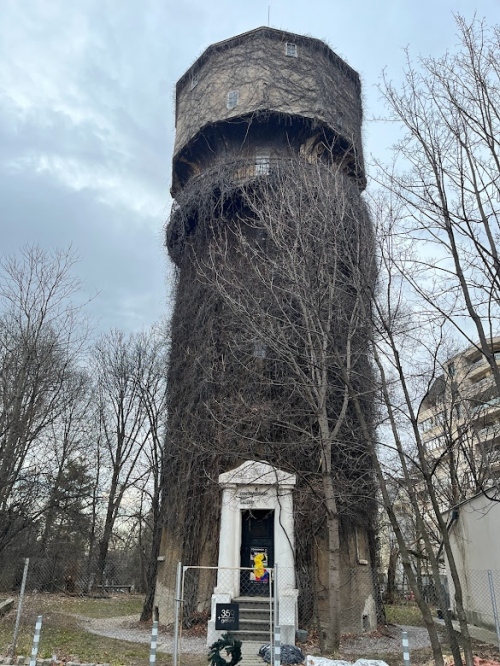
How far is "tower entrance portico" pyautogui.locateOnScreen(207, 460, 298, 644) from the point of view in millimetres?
13125

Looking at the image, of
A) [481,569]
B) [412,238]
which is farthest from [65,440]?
[412,238]

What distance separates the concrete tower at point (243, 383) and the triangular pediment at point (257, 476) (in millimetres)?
36

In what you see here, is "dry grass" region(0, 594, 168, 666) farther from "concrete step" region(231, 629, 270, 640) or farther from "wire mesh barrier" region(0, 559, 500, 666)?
"concrete step" region(231, 629, 270, 640)

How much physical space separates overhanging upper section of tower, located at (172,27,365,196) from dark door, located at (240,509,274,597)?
12.7 metres

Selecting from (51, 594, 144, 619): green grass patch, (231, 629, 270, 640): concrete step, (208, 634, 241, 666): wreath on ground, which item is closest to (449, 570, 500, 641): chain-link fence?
(231, 629, 270, 640): concrete step

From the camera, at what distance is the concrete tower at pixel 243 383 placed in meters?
14.1

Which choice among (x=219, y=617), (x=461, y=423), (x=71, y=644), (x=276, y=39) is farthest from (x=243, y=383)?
(x=276, y=39)

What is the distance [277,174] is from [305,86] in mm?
A: 5116

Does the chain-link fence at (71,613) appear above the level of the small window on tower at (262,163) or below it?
below

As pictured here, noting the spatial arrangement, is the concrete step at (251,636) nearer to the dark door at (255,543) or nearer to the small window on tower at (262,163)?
the dark door at (255,543)

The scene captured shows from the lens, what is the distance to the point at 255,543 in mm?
14781

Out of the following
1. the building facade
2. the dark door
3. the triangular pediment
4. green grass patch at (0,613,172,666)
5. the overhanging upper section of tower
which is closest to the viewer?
green grass patch at (0,613,172,666)

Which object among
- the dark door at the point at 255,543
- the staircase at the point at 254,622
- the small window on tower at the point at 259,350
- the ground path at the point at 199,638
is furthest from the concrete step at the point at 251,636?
the small window on tower at the point at 259,350

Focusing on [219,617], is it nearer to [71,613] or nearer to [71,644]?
[71,644]
